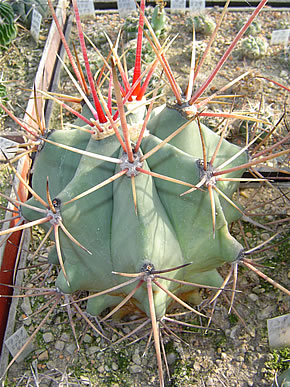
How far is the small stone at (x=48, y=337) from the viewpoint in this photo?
146 cm

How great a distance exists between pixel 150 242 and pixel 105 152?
0.28m

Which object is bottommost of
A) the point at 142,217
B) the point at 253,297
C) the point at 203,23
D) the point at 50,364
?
the point at 50,364

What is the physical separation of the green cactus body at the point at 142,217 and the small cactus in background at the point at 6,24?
5.26 feet

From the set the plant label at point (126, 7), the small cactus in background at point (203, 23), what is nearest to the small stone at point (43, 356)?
the small cactus in background at point (203, 23)

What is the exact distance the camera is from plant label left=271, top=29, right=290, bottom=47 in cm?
250

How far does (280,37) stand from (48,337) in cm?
210

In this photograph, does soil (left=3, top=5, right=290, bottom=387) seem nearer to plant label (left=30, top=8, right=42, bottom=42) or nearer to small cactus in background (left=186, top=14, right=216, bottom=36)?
small cactus in background (left=186, top=14, right=216, bottom=36)

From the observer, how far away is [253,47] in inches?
96.7

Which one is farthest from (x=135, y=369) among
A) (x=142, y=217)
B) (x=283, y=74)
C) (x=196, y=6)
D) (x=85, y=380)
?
(x=196, y=6)

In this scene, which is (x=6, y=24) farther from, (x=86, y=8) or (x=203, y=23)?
(x=203, y=23)

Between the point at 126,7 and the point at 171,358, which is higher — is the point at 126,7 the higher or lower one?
the higher one

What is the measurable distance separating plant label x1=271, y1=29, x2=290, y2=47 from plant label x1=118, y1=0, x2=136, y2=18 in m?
0.94

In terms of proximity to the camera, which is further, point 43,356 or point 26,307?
point 26,307

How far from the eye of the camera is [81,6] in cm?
288
